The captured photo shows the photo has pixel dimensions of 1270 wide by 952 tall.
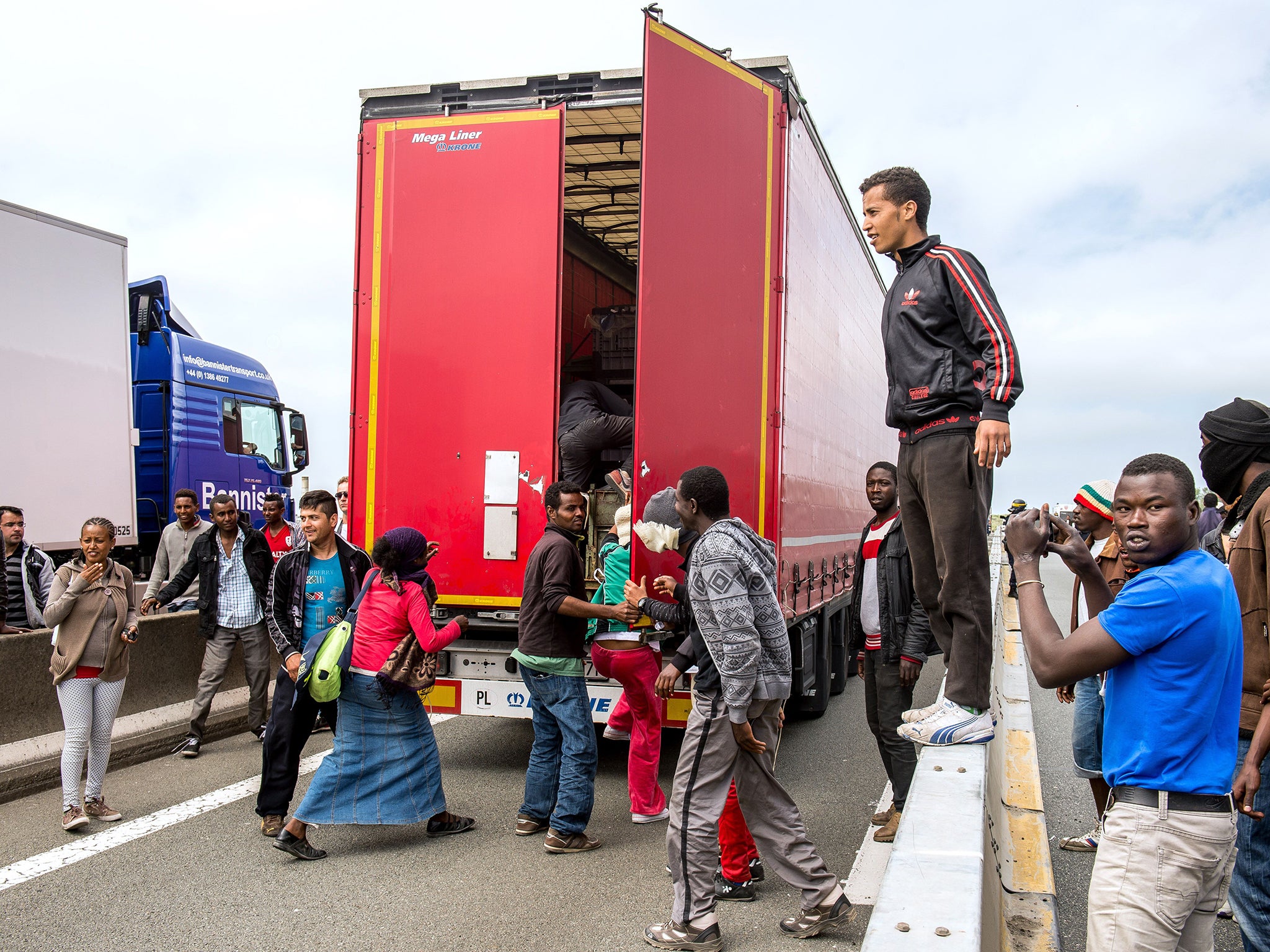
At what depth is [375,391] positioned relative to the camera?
6.14m

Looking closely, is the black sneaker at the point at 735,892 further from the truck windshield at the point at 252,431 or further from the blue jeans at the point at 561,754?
the truck windshield at the point at 252,431

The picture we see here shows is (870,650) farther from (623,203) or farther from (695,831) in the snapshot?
(623,203)

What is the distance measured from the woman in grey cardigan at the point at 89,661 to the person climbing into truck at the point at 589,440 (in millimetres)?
2584

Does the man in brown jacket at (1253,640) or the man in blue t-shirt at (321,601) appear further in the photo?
the man in blue t-shirt at (321,601)

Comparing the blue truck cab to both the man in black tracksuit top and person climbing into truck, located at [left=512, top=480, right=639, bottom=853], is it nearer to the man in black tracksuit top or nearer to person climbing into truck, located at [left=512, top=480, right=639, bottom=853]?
person climbing into truck, located at [left=512, top=480, right=639, bottom=853]

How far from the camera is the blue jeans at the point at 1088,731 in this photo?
185 inches

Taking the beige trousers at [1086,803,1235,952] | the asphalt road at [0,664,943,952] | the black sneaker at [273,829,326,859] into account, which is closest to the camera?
the beige trousers at [1086,803,1235,952]

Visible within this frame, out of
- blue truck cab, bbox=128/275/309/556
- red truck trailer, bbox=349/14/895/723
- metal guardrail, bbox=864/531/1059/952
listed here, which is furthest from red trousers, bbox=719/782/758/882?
blue truck cab, bbox=128/275/309/556

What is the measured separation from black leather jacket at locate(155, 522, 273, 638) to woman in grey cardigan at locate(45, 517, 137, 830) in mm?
1823

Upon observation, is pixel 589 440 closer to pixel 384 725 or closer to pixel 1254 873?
pixel 384 725

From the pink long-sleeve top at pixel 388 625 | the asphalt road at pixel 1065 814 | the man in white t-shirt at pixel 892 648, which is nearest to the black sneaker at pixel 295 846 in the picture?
the pink long-sleeve top at pixel 388 625

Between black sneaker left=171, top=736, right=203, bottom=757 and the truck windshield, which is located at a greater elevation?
the truck windshield

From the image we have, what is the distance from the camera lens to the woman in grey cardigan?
5.30 metres

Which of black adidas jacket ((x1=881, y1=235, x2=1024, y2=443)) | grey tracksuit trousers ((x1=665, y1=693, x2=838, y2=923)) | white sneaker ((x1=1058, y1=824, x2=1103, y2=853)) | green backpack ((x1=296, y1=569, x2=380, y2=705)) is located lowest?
white sneaker ((x1=1058, y1=824, x2=1103, y2=853))
